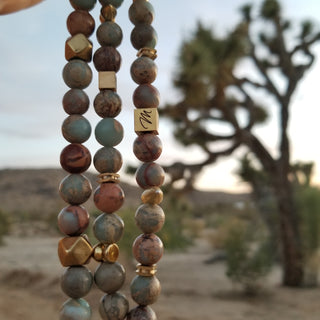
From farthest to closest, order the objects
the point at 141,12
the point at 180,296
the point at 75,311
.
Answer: the point at 180,296, the point at 141,12, the point at 75,311

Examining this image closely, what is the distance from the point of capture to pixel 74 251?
3.15ft

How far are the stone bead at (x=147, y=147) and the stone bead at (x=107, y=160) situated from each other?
Result: 0.05 meters

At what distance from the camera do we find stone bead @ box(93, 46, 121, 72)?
102cm

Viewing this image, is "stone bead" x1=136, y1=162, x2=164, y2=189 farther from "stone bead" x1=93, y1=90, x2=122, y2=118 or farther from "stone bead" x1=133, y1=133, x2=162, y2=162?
"stone bead" x1=93, y1=90, x2=122, y2=118

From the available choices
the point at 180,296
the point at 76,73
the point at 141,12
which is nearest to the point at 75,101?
the point at 76,73

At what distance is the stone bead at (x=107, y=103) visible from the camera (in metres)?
1.01

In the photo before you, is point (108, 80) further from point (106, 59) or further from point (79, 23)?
point (79, 23)

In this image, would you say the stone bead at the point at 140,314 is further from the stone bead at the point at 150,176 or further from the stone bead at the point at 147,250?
the stone bead at the point at 150,176

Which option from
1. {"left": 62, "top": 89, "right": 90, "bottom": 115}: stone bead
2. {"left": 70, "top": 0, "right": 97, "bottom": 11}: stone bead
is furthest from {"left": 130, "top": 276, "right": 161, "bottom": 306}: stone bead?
{"left": 70, "top": 0, "right": 97, "bottom": 11}: stone bead

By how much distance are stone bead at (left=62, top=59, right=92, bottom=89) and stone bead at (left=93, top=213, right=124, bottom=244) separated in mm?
345

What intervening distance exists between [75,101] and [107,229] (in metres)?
0.33

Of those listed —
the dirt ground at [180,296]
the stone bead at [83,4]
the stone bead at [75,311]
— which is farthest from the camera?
the dirt ground at [180,296]

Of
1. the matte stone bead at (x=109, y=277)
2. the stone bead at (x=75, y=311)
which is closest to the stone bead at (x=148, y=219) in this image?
the matte stone bead at (x=109, y=277)

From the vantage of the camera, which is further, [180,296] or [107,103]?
[180,296]
